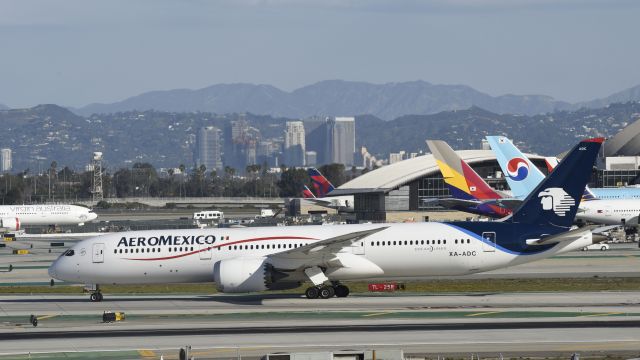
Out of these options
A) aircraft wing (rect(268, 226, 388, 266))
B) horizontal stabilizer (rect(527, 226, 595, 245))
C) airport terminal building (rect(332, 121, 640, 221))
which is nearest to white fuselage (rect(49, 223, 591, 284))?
horizontal stabilizer (rect(527, 226, 595, 245))

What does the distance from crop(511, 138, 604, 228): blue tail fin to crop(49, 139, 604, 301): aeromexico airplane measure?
0.05 metres

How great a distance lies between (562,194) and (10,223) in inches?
4032

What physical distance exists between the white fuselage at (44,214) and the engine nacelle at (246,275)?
329 feet

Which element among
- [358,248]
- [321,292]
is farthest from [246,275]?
[358,248]

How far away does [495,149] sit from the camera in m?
90.2

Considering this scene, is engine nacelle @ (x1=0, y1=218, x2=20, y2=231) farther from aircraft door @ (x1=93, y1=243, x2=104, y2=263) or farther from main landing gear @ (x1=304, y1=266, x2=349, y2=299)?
main landing gear @ (x1=304, y1=266, x2=349, y2=299)

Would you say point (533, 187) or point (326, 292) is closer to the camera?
point (326, 292)

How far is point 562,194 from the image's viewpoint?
50125 millimetres

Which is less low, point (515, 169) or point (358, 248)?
point (515, 169)

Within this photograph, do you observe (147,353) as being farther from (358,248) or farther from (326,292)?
(358,248)

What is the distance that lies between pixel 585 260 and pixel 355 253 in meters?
28.0

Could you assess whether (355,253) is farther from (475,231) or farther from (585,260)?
(585,260)

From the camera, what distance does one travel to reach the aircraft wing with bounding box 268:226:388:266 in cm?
4891

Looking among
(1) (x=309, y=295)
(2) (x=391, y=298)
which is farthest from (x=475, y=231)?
(1) (x=309, y=295)
